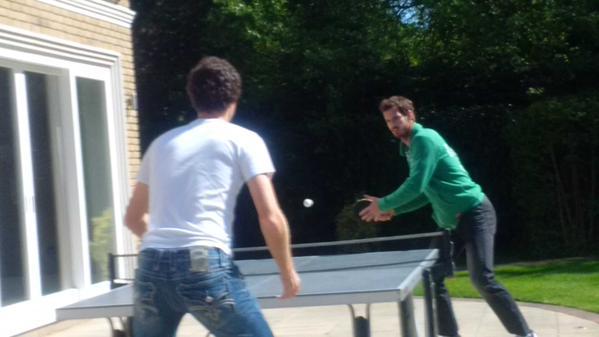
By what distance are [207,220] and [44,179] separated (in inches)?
230

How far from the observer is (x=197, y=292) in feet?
13.5

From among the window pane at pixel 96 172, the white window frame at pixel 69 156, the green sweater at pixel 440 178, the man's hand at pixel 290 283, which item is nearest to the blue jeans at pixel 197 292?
the man's hand at pixel 290 283

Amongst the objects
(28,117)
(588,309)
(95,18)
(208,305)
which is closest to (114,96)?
(95,18)

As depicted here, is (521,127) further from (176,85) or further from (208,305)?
(208,305)

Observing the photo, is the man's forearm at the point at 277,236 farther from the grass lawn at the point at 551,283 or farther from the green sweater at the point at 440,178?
the grass lawn at the point at 551,283

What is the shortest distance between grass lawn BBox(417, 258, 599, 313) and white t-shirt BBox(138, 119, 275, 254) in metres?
6.11

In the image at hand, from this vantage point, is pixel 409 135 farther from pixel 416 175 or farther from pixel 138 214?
pixel 138 214

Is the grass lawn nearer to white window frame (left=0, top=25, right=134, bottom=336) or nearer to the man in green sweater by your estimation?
the man in green sweater

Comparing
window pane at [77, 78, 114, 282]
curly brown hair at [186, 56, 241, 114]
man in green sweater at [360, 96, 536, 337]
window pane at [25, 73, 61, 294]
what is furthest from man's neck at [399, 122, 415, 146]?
window pane at [77, 78, 114, 282]

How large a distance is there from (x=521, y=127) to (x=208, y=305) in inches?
440

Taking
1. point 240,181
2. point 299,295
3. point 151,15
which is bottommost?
point 299,295

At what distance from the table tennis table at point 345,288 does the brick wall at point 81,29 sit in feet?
11.4

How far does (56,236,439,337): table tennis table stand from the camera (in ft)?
15.3

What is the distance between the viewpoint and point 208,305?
13.6 feet
